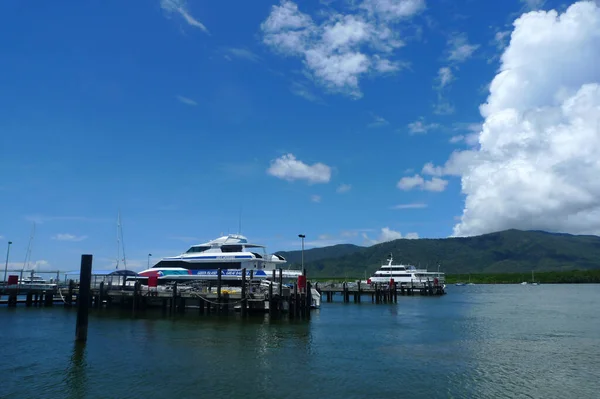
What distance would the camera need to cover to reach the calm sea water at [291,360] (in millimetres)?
19406

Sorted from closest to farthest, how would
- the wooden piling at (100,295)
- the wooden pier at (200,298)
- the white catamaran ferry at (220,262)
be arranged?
1. the wooden pier at (200,298)
2. the wooden piling at (100,295)
3. the white catamaran ferry at (220,262)

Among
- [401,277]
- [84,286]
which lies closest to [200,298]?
[84,286]

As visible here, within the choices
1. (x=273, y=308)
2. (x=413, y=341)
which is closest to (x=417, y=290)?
(x=273, y=308)

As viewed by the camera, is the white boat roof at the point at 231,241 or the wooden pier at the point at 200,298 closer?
the wooden pier at the point at 200,298

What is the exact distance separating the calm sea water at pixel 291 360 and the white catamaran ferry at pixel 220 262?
19120 mm

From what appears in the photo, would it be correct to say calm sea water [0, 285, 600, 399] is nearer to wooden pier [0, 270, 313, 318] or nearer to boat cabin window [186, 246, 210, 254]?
wooden pier [0, 270, 313, 318]

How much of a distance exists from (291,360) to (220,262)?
38836 millimetres

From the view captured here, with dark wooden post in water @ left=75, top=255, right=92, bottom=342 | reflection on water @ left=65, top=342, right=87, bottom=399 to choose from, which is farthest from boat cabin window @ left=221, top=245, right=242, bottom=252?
reflection on water @ left=65, top=342, right=87, bottom=399

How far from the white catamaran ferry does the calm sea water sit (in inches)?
753

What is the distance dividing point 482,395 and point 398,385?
348cm

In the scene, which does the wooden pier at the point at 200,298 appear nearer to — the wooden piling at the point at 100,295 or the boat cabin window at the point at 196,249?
the wooden piling at the point at 100,295

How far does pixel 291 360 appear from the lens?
24922mm

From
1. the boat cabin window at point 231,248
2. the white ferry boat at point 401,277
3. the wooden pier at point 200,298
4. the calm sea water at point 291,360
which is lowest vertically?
the calm sea water at point 291,360

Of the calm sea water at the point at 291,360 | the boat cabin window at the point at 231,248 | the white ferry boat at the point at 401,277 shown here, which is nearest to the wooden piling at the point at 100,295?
the calm sea water at the point at 291,360
